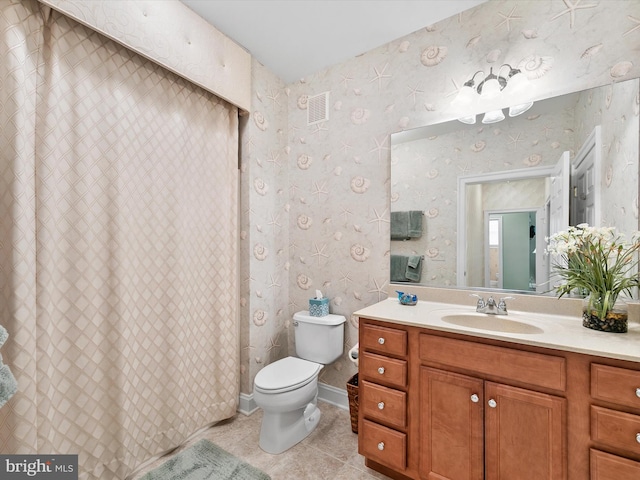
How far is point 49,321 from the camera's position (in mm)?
1341

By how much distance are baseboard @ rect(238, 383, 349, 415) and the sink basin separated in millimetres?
1136

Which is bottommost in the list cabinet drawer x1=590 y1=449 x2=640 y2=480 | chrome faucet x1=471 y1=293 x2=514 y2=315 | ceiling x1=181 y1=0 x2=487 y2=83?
cabinet drawer x1=590 y1=449 x2=640 y2=480

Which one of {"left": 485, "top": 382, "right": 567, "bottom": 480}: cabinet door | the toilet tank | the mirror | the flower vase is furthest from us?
the toilet tank

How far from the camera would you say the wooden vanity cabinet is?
108 cm

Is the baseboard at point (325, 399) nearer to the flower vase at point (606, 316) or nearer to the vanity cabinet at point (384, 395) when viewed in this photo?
the vanity cabinet at point (384, 395)

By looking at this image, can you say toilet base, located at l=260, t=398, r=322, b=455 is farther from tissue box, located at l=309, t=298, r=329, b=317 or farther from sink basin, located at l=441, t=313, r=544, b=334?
sink basin, located at l=441, t=313, r=544, b=334

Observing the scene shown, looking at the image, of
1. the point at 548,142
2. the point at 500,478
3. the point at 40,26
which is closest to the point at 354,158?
the point at 548,142

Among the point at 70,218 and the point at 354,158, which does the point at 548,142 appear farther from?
the point at 70,218

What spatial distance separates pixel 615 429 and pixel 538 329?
17.2 inches

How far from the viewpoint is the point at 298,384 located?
5.99ft

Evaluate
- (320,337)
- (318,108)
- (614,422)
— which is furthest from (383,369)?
(318,108)

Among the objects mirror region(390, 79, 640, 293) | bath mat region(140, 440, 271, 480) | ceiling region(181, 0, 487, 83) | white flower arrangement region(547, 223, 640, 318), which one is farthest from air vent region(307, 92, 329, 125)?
bath mat region(140, 440, 271, 480)

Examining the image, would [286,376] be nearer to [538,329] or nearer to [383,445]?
[383,445]

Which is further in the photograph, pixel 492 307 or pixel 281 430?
pixel 281 430
